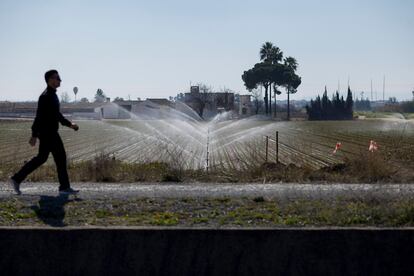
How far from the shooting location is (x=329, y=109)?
146 m

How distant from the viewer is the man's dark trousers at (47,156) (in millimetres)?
9648

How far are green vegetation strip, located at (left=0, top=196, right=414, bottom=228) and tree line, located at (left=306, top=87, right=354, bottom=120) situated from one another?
138 meters

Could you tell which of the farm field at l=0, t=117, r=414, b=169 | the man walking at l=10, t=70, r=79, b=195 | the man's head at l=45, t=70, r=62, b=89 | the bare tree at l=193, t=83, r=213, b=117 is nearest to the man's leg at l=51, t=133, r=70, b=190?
the man walking at l=10, t=70, r=79, b=195

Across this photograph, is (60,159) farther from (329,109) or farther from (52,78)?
(329,109)

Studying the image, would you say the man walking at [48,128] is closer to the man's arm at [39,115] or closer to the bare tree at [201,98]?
the man's arm at [39,115]

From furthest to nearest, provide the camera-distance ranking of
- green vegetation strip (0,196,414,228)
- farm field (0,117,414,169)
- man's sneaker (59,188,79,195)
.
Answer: farm field (0,117,414,169)
man's sneaker (59,188,79,195)
green vegetation strip (0,196,414,228)

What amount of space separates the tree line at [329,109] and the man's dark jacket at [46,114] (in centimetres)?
13686

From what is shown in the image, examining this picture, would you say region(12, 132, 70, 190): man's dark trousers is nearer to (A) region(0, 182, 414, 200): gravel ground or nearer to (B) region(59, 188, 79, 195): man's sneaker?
(B) region(59, 188, 79, 195): man's sneaker

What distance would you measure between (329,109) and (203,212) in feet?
464

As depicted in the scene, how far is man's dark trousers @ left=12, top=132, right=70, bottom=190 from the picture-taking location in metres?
9.65
